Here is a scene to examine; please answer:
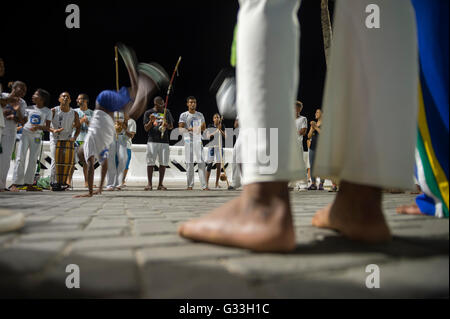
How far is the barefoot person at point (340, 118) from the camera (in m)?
1.02

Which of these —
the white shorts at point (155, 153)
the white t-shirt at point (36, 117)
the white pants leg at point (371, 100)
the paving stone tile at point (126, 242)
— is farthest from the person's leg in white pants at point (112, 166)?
the white pants leg at point (371, 100)

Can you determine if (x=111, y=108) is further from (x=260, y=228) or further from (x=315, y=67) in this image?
(x=315, y=67)

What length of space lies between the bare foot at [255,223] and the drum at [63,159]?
235 inches

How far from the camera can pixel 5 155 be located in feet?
18.8

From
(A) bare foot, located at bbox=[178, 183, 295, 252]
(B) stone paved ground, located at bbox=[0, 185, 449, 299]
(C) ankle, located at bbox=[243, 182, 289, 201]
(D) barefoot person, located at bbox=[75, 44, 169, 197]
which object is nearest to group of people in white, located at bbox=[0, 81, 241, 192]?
(D) barefoot person, located at bbox=[75, 44, 169, 197]

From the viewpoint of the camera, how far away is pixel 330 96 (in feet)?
4.36

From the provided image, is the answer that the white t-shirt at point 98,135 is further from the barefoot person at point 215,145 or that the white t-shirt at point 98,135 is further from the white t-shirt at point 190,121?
the barefoot person at point 215,145

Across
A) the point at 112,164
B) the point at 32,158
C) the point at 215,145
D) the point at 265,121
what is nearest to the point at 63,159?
the point at 32,158

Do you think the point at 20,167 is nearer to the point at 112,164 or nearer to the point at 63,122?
the point at 63,122

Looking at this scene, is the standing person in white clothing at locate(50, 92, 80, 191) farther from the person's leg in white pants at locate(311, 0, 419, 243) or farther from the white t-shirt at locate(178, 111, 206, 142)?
the person's leg in white pants at locate(311, 0, 419, 243)

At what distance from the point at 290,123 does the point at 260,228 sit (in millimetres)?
386

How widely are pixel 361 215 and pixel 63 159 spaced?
635 cm

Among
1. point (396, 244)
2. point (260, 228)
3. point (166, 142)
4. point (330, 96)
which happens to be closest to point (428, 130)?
point (330, 96)

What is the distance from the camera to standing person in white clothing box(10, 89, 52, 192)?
6.06 meters
